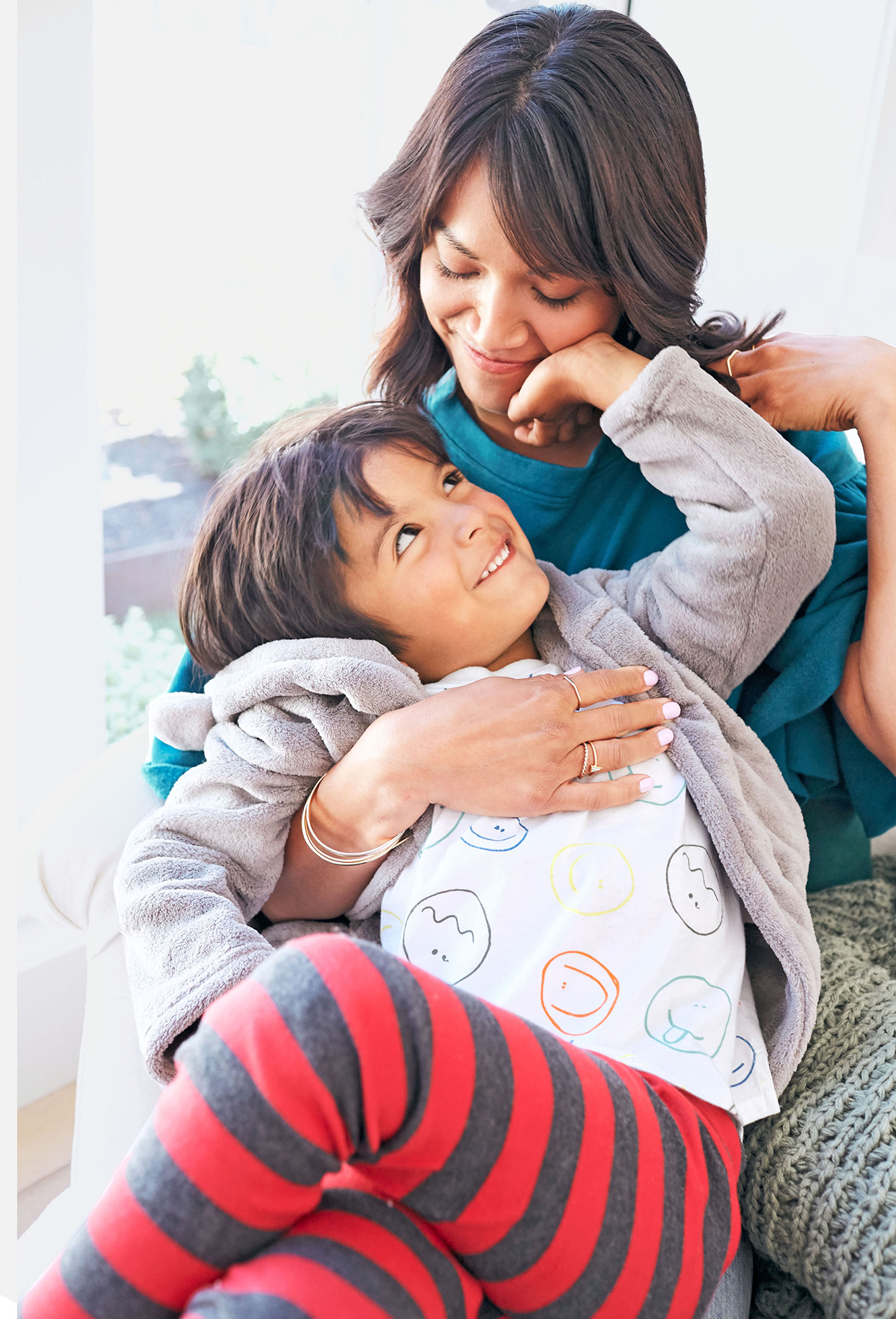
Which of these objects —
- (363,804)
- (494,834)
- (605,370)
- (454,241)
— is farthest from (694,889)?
(454,241)

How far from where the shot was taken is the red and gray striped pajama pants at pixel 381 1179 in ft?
2.06

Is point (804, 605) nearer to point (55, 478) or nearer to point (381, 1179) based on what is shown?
point (381, 1179)

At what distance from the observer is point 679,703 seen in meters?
1.10

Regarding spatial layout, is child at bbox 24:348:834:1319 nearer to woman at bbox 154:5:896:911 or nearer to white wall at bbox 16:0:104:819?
woman at bbox 154:5:896:911

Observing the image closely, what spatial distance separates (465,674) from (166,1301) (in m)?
0.68

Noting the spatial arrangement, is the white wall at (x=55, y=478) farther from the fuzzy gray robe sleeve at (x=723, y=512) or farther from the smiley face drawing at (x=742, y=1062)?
the smiley face drawing at (x=742, y=1062)

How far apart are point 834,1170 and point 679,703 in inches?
18.6

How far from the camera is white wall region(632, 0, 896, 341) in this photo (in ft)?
6.16

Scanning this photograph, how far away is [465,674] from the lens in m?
1.15

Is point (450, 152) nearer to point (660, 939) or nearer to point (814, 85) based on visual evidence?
point (660, 939)

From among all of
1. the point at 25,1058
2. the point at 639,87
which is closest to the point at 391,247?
the point at 639,87

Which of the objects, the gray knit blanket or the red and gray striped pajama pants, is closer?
the red and gray striped pajama pants

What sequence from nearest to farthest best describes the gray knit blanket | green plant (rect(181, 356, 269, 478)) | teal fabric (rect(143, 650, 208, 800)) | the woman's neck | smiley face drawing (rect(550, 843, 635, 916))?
the gray knit blanket
smiley face drawing (rect(550, 843, 635, 916))
teal fabric (rect(143, 650, 208, 800))
the woman's neck
green plant (rect(181, 356, 269, 478))

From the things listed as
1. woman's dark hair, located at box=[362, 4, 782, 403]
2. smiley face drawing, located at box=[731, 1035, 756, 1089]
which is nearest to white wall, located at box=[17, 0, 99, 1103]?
woman's dark hair, located at box=[362, 4, 782, 403]
